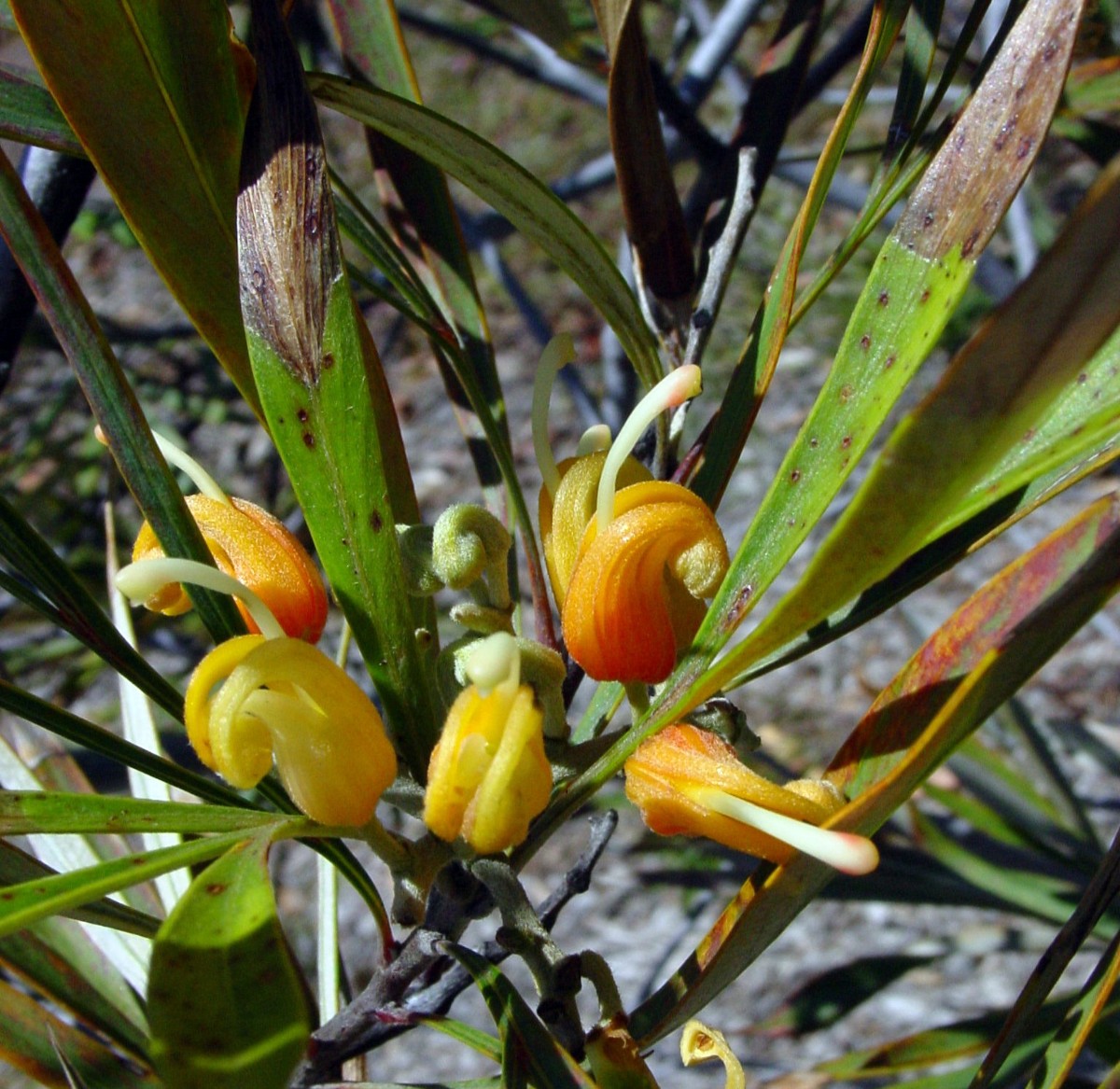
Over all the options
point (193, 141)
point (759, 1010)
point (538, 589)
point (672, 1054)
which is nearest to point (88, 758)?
point (538, 589)

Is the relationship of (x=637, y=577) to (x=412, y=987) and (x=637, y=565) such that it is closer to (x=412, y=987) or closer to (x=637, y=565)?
(x=637, y=565)

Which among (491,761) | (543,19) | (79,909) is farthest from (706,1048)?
(543,19)

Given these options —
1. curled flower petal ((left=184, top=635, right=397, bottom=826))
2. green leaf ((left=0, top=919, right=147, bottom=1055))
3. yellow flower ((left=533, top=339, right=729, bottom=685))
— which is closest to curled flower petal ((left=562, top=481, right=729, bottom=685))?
yellow flower ((left=533, top=339, right=729, bottom=685))

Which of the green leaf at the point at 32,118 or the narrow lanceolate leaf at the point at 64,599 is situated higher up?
the green leaf at the point at 32,118

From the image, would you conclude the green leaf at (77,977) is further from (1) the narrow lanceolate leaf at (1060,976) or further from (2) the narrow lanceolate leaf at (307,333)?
(1) the narrow lanceolate leaf at (1060,976)

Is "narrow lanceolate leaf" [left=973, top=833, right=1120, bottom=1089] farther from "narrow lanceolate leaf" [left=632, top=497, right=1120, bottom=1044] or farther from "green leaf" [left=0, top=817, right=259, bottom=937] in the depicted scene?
"green leaf" [left=0, top=817, right=259, bottom=937]

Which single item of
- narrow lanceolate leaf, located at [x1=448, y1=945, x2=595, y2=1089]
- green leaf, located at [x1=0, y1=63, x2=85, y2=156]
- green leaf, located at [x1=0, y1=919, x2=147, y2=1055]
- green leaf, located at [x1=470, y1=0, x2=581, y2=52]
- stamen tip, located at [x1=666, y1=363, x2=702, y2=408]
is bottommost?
green leaf, located at [x1=0, y1=919, x2=147, y2=1055]

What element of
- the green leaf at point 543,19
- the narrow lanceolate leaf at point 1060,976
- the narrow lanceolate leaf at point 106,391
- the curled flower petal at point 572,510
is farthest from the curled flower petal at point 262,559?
the green leaf at point 543,19

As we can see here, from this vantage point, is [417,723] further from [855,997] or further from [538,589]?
[855,997]
